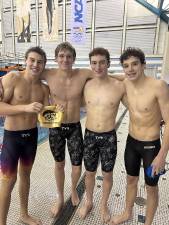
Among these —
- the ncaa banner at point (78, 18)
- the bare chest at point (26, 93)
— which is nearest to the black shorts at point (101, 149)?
the bare chest at point (26, 93)

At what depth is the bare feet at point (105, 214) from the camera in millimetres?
2215

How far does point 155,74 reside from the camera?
13258 millimetres

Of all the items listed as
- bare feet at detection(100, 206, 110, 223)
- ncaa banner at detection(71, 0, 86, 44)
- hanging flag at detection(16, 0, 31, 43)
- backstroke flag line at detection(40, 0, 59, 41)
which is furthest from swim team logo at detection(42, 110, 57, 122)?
A: hanging flag at detection(16, 0, 31, 43)

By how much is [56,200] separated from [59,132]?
88 cm

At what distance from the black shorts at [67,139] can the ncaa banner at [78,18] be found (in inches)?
363

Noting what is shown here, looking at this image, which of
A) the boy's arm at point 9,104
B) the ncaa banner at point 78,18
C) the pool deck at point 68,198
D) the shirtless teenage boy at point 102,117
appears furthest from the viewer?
the ncaa banner at point 78,18

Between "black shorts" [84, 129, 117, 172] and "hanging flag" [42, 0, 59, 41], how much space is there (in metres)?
10.4

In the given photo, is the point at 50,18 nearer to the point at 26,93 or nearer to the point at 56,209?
the point at 26,93

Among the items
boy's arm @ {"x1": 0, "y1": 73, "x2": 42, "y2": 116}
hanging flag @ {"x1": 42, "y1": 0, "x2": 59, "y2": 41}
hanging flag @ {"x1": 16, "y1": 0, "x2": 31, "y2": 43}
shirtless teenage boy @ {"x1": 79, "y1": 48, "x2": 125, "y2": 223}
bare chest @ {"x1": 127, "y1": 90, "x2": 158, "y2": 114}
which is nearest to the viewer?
boy's arm @ {"x1": 0, "y1": 73, "x2": 42, "y2": 116}

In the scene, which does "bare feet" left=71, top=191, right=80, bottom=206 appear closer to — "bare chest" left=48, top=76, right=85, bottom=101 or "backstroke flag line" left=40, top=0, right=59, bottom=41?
"bare chest" left=48, top=76, right=85, bottom=101

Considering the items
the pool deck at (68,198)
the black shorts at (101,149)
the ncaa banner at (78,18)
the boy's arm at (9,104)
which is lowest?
the pool deck at (68,198)

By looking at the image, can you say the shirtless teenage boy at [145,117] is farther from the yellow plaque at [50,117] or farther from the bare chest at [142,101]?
the yellow plaque at [50,117]

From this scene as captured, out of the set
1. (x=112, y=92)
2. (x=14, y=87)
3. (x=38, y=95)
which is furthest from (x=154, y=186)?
(x=14, y=87)

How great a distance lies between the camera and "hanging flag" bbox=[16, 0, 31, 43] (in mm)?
12172
